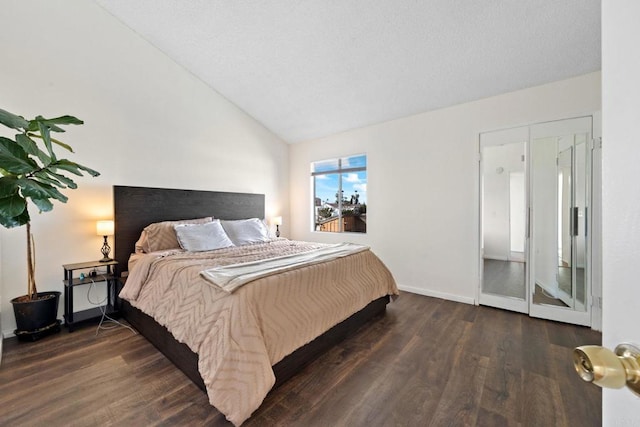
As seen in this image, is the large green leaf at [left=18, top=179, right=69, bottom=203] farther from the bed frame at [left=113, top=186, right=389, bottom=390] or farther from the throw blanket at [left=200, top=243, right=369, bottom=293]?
the bed frame at [left=113, top=186, right=389, bottom=390]

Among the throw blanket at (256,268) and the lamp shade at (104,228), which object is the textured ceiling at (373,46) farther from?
the lamp shade at (104,228)

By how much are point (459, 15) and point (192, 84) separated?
333cm

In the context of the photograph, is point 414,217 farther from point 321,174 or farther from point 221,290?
point 221,290

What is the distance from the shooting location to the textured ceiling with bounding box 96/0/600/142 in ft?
7.41

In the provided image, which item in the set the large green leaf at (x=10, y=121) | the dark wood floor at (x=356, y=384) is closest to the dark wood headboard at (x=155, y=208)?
the dark wood floor at (x=356, y=384)

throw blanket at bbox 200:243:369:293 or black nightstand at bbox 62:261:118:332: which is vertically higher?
throw blanket at bbox 200:243:369:293

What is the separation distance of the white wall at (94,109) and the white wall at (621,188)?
12.6ft

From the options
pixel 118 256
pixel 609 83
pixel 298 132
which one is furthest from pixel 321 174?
pixel 609 83

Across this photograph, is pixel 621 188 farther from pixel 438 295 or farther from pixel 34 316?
pixel 34 316

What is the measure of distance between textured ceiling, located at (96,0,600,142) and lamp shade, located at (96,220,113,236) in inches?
89.3

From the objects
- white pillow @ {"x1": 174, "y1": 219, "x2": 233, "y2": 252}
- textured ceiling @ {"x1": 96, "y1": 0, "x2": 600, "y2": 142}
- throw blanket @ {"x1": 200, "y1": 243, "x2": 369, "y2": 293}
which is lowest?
throw blanket @ {"x1": 200, "y1": 243, "x2": 369, "y2": 293}

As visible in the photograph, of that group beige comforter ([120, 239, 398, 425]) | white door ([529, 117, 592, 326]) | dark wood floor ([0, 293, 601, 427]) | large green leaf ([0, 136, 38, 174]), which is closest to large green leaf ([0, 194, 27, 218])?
large green leaf ([0, 136, 38, 174])

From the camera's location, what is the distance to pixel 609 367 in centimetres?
35

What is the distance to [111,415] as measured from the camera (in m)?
1.55
